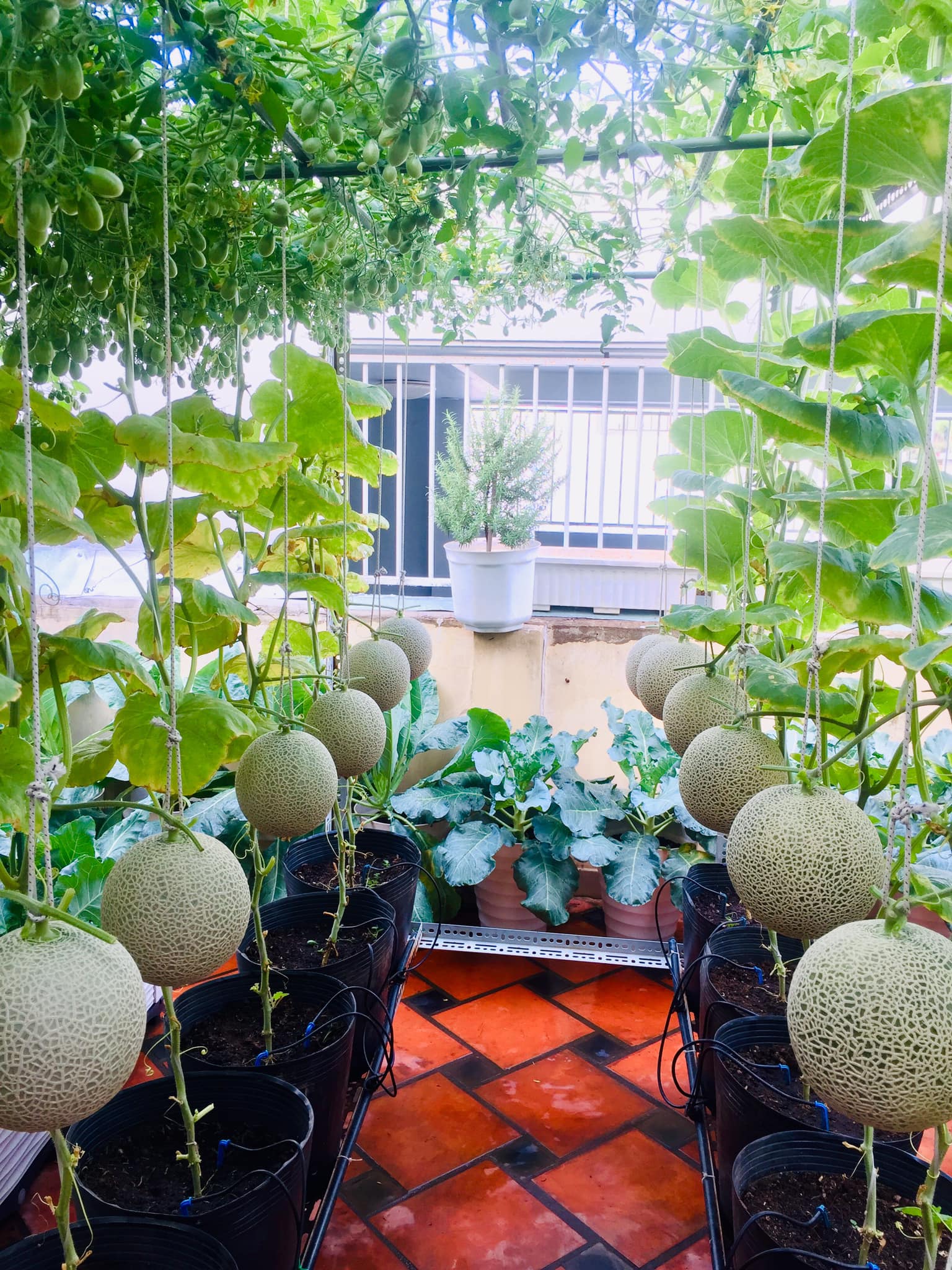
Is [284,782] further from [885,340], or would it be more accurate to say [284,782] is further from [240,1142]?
[885,340]

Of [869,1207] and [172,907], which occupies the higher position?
[172,907]

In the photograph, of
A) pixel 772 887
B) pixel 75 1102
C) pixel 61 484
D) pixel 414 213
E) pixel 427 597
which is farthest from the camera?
pixel 427 597

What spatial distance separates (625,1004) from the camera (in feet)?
8.74

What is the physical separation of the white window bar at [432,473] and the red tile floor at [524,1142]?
6.63ft

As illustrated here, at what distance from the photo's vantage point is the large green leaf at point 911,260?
33.1 inches

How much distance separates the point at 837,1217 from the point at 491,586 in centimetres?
244

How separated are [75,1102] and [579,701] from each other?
9.57 feet

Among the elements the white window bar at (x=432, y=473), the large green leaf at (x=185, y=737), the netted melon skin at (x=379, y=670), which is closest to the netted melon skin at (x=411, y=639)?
the netted melon skin at (x=379, y=670)

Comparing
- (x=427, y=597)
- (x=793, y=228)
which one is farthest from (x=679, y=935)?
(x=793, y=228)

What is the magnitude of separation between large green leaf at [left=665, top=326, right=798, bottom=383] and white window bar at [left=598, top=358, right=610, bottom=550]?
2.45 metres

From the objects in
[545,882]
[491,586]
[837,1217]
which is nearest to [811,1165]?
[837,1217]

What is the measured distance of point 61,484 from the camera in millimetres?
1064

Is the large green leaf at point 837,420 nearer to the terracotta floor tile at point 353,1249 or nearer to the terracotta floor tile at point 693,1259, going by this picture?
the terracotta floor tile at point 693,1259

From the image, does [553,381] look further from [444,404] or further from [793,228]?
[793,228]
